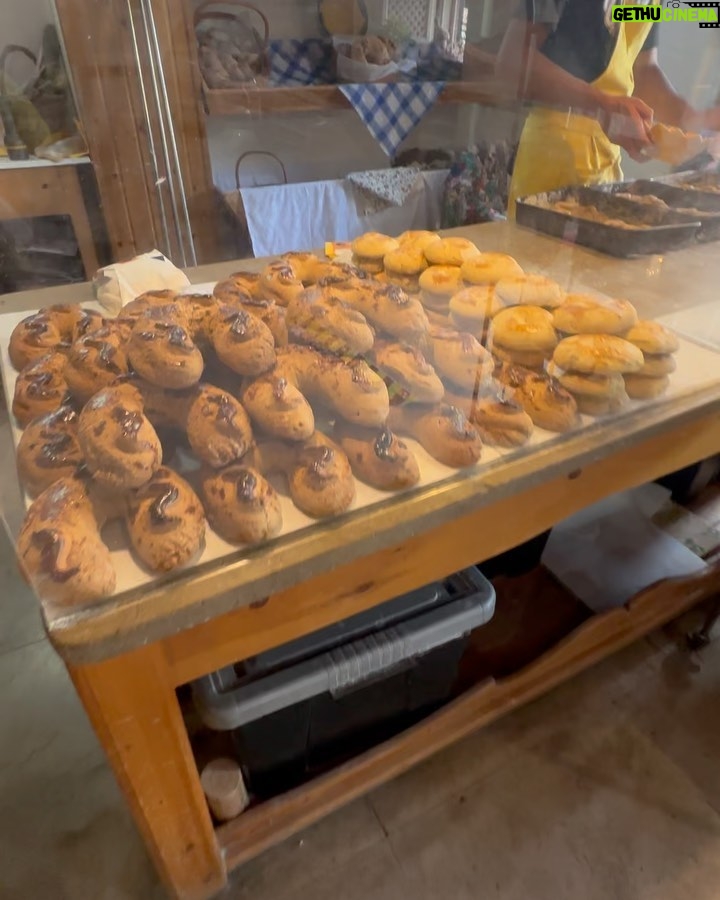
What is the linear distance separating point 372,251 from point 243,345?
47 cm

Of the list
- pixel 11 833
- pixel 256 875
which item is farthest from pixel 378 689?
pixel 11 833

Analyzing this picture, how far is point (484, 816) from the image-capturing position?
1.02 meters

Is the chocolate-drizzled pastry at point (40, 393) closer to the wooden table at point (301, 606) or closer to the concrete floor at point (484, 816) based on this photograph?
the wooden table at point (301, 606)

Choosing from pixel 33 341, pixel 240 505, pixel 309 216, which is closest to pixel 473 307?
pixel 240 505

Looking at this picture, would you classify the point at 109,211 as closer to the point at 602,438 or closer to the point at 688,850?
the point at 602,438

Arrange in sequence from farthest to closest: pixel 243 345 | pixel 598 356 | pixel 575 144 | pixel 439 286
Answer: pixel 575 144, pixel 439 286, pixel 598 356, pixel 243 345

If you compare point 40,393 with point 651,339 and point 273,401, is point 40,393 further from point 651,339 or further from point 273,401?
point 651,339

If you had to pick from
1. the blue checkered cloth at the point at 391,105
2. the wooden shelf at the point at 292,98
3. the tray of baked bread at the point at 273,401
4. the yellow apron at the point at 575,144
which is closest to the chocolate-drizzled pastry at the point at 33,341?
the tray of baked bread at the point at 273,401

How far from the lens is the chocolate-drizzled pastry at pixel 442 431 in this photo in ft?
1.91

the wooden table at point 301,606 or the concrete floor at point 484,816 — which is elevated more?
the wooden table at point 301,606

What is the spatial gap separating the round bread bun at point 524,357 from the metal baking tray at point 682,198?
742mm

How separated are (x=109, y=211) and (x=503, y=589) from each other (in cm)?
145

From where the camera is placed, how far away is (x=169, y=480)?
490mm

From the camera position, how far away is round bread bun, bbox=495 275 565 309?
0.74m
